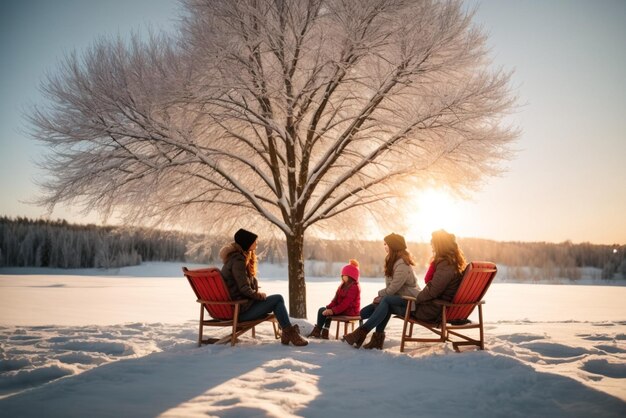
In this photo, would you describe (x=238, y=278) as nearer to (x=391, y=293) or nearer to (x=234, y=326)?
(x=234, y=326)

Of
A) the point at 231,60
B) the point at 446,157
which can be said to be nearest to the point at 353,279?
the point at 446,157

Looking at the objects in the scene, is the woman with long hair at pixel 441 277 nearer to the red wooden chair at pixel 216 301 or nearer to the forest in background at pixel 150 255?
the red wooden chair at pixel 216 301

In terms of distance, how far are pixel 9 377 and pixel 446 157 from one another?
714 cm

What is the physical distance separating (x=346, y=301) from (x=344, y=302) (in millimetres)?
34

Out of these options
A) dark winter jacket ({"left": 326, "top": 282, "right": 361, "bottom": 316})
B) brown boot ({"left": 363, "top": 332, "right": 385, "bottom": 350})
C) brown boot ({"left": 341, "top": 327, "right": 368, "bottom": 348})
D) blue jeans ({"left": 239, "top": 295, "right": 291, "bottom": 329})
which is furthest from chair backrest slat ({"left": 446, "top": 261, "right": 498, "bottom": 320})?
blue jeans ({"left": 239, "top": 295, "right": 291, "bottom": 329})

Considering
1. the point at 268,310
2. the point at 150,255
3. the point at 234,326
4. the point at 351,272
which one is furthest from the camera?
the point at 150,255

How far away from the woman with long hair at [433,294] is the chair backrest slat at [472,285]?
13cm

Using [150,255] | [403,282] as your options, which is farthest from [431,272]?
[150,255]

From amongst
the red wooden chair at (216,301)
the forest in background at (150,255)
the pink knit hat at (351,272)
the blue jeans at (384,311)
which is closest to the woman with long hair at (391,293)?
the blue jeans at (384,311)

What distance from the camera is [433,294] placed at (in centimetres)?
545

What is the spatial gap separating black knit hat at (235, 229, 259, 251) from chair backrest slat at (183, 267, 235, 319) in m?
0.69

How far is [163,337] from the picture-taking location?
658 centimetres

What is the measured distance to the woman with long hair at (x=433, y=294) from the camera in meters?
5.48

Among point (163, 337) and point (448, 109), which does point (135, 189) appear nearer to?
point (163, 337)
